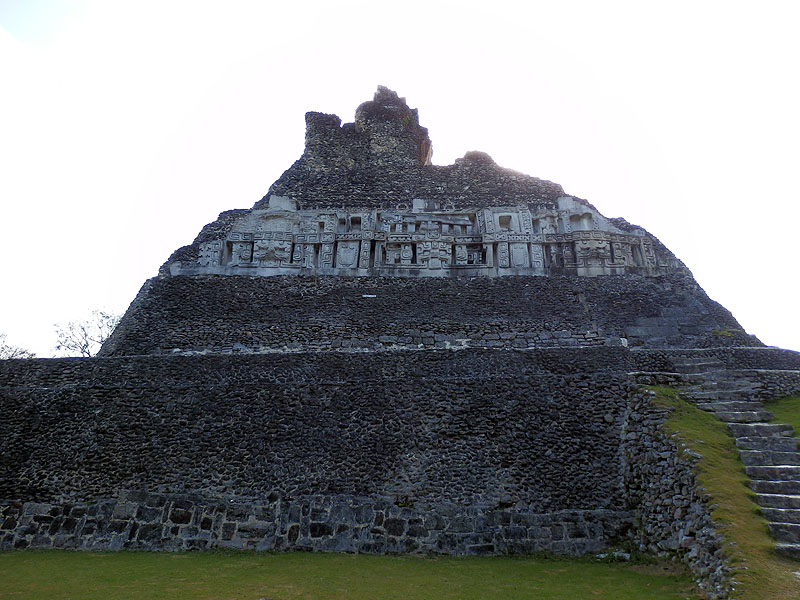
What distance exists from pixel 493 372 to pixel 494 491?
2899 millimetres

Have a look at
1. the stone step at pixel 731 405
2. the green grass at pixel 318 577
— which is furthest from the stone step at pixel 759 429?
the green grass at pixel 318 577

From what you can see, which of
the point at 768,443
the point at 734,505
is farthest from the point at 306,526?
the point at 768,443

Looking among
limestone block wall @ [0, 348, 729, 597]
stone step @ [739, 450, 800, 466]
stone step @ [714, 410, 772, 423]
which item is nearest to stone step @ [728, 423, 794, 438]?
stone step @ [714, 410, 772, 423]

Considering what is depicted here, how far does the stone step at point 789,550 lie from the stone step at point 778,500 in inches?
33.5

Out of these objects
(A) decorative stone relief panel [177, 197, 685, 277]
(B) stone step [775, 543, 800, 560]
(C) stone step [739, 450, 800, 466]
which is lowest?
(B) stone step [775, 543, 800, 560]

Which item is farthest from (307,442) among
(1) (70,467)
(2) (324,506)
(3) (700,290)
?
(3) (700,290)

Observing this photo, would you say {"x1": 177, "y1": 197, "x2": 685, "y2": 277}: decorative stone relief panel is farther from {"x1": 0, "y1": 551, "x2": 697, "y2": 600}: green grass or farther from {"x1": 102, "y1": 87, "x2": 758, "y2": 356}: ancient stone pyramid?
{"x1": 0, "y1": 551, "x2": 697, "y2": 600}: green grass

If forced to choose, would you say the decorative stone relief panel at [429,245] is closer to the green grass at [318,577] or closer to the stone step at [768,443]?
the stone step at [768,443]

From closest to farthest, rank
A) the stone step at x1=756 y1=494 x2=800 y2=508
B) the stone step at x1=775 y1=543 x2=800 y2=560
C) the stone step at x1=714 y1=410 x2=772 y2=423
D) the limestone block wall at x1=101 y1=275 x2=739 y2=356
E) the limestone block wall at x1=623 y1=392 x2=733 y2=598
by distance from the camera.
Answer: the stone step at x1=775 y1=543 x2=800 y2=560, the limestone block wall at x1=623 y1=392 x2=733 y2=598, the stone step at x1=756 y1=494 x2=800 y2=508, the stone step at x1=714 y1=410 x2=772 y2=423, the limestone block wall at x1=101 y1=275 x2=739 y2=356

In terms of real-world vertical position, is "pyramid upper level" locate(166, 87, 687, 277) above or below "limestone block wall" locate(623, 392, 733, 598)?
above

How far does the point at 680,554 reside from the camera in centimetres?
837

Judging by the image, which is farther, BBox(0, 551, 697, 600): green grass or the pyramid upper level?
the pyramid upper level

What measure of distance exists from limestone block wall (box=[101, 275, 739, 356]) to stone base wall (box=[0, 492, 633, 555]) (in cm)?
513

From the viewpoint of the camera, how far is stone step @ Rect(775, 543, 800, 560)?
22.8ft
